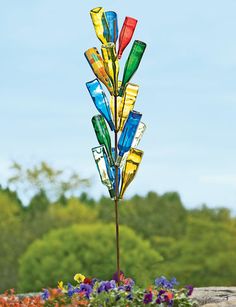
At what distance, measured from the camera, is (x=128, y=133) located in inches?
221

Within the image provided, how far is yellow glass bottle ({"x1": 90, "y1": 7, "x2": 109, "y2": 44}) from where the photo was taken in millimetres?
5746

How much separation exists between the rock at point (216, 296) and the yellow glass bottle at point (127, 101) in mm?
1610

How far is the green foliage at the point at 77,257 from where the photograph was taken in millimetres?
13227

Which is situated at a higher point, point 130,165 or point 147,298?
point 130,165

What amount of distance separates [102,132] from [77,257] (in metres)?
7.96

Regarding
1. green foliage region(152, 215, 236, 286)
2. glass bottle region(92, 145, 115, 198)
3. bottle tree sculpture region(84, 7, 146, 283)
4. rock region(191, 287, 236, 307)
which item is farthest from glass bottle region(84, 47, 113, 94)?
green foliage region(152, 215, 236, 286)

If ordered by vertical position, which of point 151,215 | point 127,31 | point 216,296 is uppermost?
point 127,31

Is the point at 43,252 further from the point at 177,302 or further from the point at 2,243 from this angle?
the point at 177,302

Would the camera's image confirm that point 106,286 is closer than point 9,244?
Yes

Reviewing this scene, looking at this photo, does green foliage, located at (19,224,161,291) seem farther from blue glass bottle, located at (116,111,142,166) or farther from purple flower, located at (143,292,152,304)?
purple flower, located at (143,292,152,304)

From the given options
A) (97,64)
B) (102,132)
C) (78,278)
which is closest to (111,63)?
(97,64)

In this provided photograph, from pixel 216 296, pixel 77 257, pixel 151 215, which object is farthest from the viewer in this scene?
pixel 151 215

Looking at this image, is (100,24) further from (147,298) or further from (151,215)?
(151,215)

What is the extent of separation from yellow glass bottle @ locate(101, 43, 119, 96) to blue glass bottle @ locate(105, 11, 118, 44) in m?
0.09
